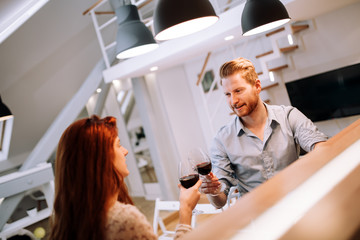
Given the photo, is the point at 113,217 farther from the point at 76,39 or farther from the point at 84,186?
the point at 76,39

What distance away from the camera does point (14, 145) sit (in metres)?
5.07

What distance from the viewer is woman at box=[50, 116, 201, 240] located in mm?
992

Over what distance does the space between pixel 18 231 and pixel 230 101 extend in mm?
3335

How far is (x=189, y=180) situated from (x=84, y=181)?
418 millimetres

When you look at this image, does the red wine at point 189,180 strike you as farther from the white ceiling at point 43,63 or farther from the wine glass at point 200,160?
the white ceiling at point 43,63

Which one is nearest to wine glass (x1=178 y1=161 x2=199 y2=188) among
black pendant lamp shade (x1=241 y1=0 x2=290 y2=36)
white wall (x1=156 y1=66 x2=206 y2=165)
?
black pendant lamp shade (x1=241 y1=0 x2=290 y2=36)

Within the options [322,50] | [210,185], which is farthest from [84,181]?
[322,50]

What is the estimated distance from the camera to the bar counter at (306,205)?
592 mm

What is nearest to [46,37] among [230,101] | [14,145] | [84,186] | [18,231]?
[14,145]

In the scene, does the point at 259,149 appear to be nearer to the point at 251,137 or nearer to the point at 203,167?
the point at 251,137

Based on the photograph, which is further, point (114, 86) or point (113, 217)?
point (114, 86)

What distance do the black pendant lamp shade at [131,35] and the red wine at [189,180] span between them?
50.2 inches

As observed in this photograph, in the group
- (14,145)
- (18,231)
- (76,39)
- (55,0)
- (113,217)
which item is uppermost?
(55,0)

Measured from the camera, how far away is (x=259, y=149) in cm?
174
